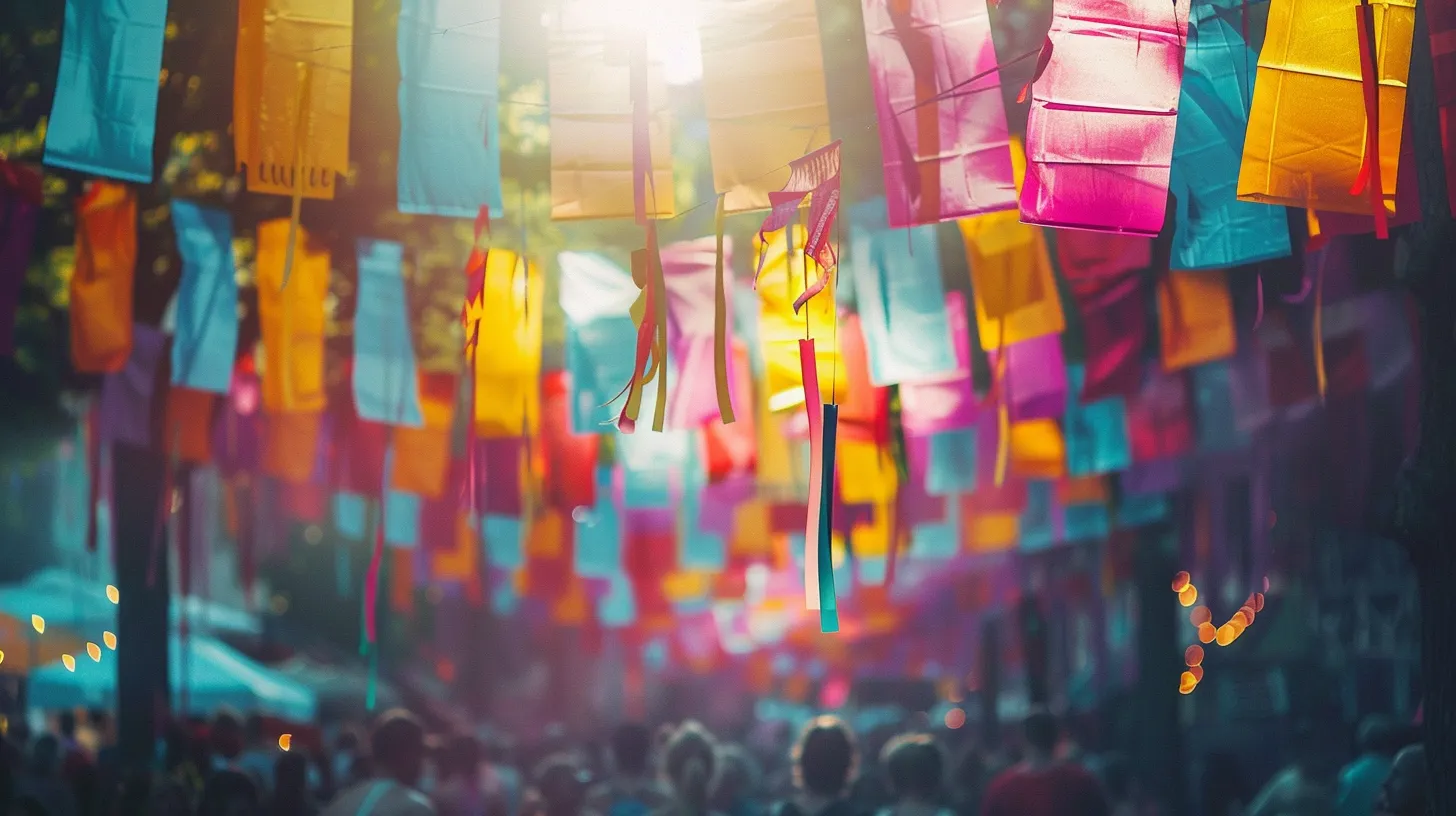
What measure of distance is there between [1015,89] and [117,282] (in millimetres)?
5310

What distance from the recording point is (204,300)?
8.66 metres

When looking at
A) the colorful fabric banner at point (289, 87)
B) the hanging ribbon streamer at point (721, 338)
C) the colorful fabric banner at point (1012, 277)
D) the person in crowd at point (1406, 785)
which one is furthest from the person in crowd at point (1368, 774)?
the colorful fabric banner at point (289, 87)

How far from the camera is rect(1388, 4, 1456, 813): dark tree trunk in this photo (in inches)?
247

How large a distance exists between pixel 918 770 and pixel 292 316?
431cm

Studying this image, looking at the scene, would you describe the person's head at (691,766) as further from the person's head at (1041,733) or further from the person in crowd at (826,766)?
the person's head at (1041,733)

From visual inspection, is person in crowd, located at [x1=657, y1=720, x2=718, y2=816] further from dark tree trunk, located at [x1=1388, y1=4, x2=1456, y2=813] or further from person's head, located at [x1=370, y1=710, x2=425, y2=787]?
dark tree trunk, located at [x1=1388, y1=4, x2=1456, y2=813]

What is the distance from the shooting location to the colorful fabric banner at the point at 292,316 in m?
8.41

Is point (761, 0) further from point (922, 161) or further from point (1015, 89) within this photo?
point (1015, 89)

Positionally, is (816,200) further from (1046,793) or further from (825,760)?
(1046,793)

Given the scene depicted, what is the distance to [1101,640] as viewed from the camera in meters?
20.8

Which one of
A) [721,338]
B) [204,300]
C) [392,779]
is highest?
[204,300]

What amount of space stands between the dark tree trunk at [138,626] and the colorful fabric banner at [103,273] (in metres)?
5.44

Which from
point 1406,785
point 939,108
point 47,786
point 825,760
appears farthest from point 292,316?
point 1406,785

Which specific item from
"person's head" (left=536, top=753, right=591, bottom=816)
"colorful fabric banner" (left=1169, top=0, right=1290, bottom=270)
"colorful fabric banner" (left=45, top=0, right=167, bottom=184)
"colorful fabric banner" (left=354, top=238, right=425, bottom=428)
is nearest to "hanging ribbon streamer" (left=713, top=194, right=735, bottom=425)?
"colorful fabric banner" (left=1169, top=0, right=1290, bottom=270)
